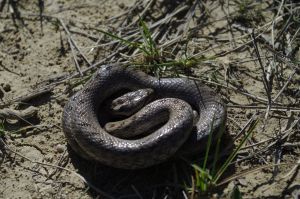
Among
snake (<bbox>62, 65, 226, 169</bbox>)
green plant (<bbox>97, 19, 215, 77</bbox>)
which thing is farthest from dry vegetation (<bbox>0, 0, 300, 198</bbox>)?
snake (<bbox>62, 65, 226, 169</bbox>)

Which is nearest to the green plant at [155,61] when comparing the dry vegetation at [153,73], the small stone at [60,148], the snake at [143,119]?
the dry vegetation at [153,73]

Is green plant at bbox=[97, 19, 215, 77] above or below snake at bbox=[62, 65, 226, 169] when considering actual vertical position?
above

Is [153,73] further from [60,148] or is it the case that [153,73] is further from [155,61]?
[60,148]

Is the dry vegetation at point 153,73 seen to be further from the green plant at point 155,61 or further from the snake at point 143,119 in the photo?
the snake at point 143,119

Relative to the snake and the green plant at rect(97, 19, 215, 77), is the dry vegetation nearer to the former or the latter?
the green plant at rect(97, 19, 215, 77)

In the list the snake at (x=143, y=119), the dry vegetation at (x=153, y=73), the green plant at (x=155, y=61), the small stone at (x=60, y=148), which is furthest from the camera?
the green plant at (x=155, y=61)

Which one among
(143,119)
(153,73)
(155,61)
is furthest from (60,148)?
(155,61)
